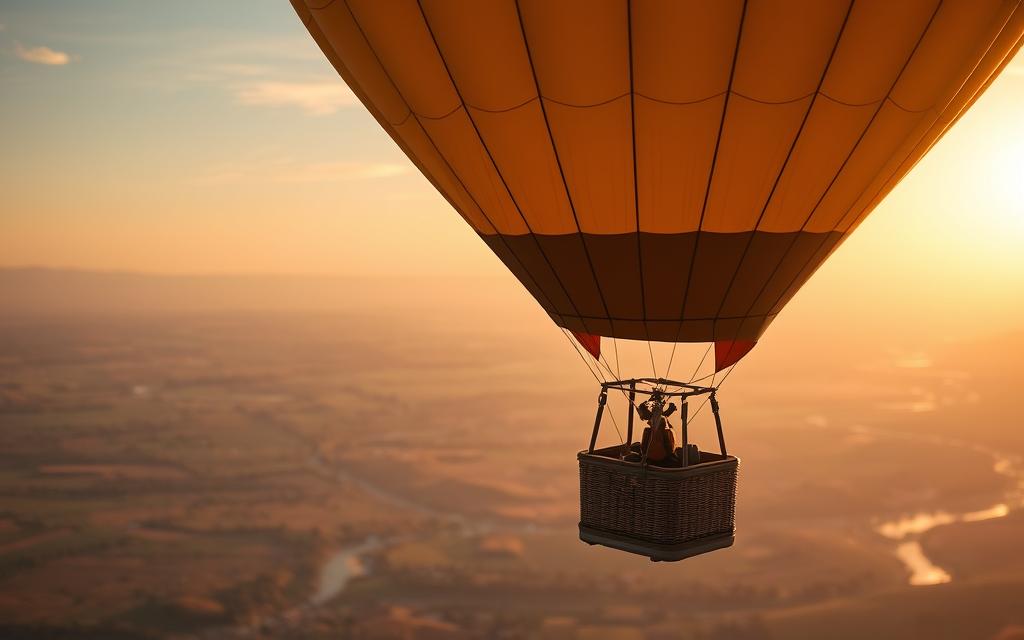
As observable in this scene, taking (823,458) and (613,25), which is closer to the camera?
(613,25)

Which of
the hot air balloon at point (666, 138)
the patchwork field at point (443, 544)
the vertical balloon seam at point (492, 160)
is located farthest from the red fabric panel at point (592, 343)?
the patchwork field at point (443, 544)

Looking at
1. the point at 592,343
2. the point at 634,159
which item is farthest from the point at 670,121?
the point at 592,343

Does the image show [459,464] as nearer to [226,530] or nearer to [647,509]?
[226,530]

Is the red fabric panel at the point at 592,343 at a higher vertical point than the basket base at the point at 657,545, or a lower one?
higher

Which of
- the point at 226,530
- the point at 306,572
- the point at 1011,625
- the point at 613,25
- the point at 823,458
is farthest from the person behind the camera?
the point at 823,458

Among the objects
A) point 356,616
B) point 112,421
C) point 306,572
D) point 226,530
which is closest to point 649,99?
point 356,616

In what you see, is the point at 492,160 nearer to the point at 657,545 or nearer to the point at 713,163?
the point at 713,163

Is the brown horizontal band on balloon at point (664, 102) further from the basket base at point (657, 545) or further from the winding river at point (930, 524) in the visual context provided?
the winding river at point (930, 524)
